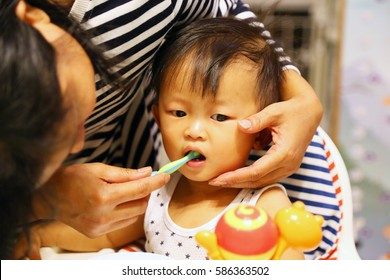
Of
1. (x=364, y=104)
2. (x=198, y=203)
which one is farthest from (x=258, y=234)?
(x=364, y=104)

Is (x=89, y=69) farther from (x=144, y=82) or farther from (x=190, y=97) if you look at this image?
(x=144, y=82)

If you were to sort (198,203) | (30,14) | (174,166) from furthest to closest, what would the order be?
(198,203) → (174,166) → (30,14)

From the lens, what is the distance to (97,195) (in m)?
0.74

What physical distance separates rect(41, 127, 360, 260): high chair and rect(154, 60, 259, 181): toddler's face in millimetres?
153

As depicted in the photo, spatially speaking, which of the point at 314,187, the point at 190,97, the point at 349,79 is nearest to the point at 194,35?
the point at 190,97

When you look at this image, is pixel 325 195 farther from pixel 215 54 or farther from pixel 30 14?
pixel 30 14

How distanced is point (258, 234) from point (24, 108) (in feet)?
1.00

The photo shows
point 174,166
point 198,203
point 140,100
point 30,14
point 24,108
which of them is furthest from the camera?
point 140,100

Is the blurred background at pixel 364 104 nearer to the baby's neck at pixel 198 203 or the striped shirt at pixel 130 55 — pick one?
the striped shirt at pixel 130 55

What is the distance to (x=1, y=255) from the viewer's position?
66 cm

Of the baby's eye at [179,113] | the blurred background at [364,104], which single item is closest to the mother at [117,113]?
the baby's eye at [179,113]

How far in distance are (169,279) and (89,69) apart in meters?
0.30

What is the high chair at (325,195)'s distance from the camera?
37.3 inches

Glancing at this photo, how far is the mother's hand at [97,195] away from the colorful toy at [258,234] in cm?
18
